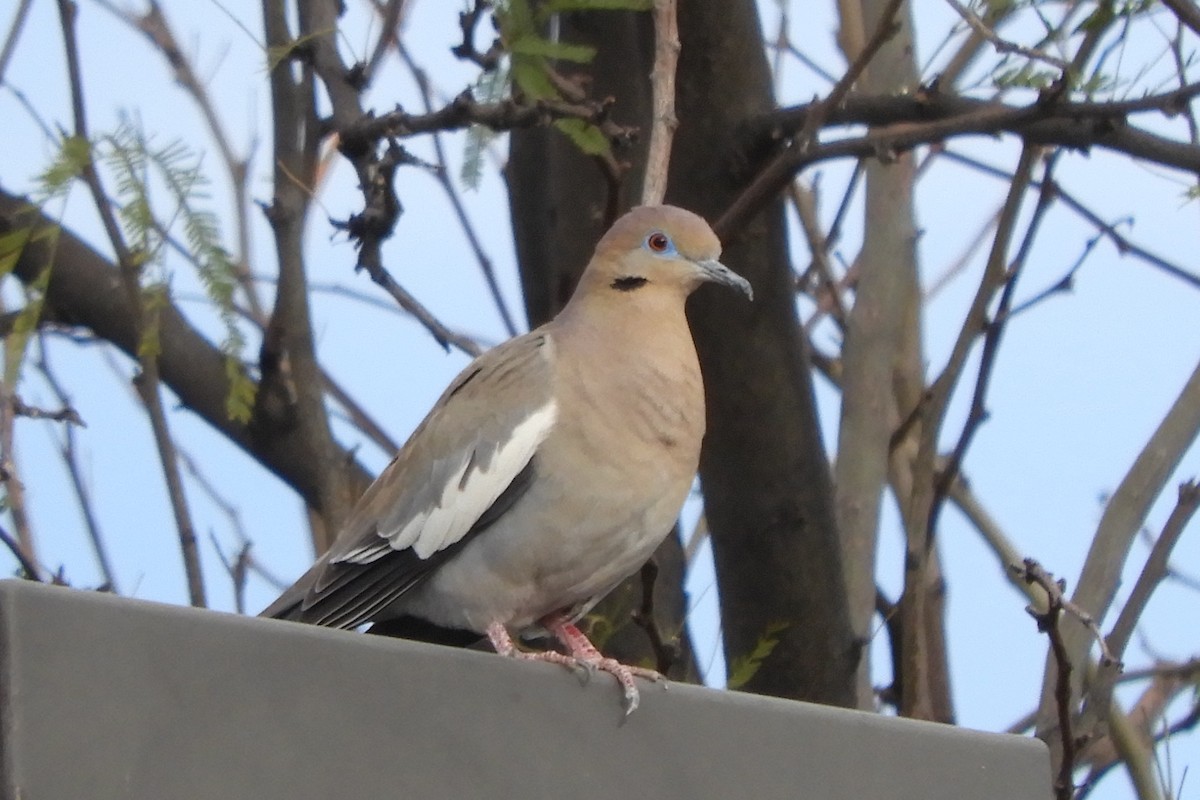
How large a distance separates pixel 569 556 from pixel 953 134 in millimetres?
1115

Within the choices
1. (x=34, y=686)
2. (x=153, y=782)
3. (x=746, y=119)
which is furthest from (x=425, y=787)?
(x=746, y=119)

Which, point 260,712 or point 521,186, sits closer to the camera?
point 260,712

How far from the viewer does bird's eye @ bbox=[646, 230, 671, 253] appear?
11.1 ft

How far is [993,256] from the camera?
401 centimetres

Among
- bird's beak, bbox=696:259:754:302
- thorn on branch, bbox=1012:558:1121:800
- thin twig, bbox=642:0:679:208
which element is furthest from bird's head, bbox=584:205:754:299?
thorn on branch, bbox=1012:558:1121:800

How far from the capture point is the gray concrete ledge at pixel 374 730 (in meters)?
1.60

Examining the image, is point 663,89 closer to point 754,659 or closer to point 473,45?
point 473,45

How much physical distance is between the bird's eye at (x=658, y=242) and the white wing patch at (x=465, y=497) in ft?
1.43

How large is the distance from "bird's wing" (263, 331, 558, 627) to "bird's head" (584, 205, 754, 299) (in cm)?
26

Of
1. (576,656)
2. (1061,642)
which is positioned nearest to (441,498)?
(576,656)

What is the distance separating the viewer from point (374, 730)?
1.84 meters

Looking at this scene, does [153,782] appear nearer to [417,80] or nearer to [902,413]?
[417,80]

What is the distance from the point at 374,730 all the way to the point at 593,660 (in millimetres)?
840

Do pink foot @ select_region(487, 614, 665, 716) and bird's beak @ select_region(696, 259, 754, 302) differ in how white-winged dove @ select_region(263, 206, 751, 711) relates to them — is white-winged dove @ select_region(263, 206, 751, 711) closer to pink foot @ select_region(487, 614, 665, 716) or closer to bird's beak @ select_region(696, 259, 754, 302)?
pink foot @ select_region(487, 614, 665, 716)
